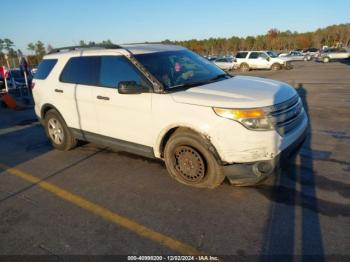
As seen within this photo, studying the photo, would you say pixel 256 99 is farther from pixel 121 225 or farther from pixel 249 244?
pixel 121 225

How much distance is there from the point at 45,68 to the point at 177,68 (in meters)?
2.97

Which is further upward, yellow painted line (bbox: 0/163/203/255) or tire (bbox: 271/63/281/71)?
yellow painted line (bbox: 0/163/203/255)

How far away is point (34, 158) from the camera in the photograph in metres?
6.15

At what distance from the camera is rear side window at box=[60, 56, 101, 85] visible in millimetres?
5336

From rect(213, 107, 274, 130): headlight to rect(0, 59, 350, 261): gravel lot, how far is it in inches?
35.5

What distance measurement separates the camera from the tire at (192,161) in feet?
13.6

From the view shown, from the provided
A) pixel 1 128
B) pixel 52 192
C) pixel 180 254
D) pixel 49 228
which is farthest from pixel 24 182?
pixel 1 128

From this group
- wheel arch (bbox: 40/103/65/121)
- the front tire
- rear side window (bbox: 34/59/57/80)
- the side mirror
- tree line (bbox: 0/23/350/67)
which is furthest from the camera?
tree line (bbox: 0/23/350/67)

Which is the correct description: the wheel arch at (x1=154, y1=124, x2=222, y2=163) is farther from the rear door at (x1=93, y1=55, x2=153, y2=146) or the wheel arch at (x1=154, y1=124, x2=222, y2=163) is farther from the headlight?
the headlight

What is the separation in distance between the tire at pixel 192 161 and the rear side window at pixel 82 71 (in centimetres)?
180

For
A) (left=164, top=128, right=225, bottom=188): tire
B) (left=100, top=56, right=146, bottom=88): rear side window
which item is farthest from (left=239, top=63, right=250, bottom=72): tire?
(left=164, top=128, right=225, bottom=188): tire

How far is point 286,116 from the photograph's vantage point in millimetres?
4098

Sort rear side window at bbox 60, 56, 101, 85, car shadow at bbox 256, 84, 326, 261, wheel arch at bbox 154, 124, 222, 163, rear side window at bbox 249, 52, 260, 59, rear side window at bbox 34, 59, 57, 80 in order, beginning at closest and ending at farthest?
car shadow at bbox 256, 84, 326, 261 → wheel arch at bbox 154, 124, 222, 163 → rear side window at bbox 60, 56, 101, 85 → rear side window at bbox 34, 59, 57, 80 → rear side window at bbox 249, 52, 260, 59

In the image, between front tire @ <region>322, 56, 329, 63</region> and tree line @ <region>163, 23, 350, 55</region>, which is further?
tree line @ <region>163, 23, 350, 55</region>
